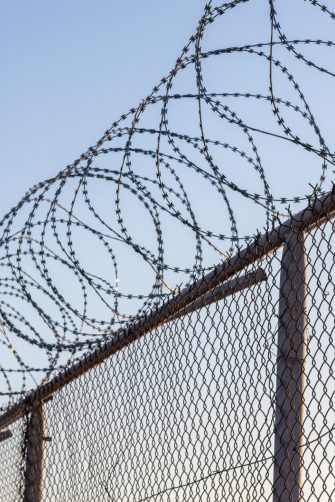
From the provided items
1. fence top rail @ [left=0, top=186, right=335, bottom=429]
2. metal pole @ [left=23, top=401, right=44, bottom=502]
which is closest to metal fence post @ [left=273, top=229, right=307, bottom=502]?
fence top rail @ [left=0, top=186, right=335, bottom=429]

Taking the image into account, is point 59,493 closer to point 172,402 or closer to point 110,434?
point 110,434

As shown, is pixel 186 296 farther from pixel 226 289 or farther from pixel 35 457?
pixel 35 457

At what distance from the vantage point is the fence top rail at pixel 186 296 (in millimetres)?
4441

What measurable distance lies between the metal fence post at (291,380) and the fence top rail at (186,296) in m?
0.11

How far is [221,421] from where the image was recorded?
190 inches

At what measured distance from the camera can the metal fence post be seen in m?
4.31

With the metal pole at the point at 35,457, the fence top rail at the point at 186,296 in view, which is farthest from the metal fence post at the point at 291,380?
the metal pole at the point at 35,457

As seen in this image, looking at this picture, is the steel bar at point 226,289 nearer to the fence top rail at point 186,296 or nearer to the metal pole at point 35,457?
the fence top rail at point 186,296

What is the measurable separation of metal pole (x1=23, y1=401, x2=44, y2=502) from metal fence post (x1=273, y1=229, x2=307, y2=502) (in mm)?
2905

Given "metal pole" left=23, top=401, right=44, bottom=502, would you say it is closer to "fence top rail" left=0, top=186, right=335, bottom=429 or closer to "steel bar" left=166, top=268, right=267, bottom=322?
"fence top rail" left=0, top=186, right=335, bottom=429

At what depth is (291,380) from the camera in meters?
4.38

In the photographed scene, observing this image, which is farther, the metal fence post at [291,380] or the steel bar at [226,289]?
the steel bar at [226,289]

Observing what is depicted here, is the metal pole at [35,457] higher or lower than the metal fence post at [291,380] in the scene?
higher

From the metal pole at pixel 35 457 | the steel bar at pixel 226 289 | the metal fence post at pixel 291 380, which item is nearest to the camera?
the metal fence post at pixel 291 380
